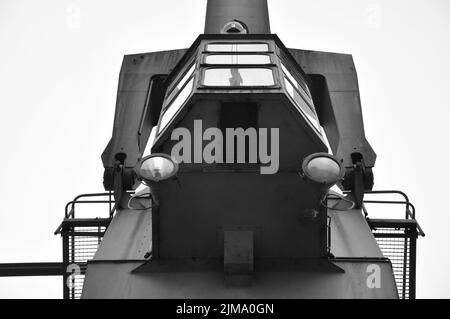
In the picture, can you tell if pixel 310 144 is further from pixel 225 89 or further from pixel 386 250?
pixel 386 250

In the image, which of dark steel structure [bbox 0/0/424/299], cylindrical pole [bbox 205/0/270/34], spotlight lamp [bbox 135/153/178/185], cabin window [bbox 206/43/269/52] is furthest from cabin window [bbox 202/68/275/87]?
cylindrical pole [bbox 205/0/270/34]

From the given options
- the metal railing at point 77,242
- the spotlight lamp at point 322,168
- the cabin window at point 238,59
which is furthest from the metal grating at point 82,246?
the spotlight lamp at point 322,168

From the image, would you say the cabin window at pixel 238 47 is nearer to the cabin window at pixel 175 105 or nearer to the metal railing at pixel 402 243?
the cabin window at pixel 175 105

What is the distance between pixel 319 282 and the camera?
1503cm

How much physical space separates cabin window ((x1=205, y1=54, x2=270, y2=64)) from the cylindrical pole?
5.88 m

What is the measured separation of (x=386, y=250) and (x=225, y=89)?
196 inches

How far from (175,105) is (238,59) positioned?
1.09m

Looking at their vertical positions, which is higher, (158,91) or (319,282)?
(158,91)

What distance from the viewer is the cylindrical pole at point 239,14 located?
22203 millimetres

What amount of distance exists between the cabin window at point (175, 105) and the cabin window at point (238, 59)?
408 mm

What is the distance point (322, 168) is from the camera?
1415 cm

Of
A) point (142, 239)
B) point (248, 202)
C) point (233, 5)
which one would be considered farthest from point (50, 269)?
point (233, 5)

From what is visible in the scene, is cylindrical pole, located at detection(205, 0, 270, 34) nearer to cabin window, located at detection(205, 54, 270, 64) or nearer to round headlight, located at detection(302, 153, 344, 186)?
cabin window, located at detection(205, 54, 270, 64)

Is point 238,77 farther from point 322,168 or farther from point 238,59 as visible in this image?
point 322,168
